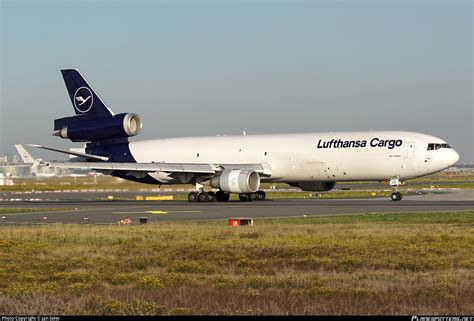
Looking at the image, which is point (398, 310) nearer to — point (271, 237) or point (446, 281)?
point (446, 281)

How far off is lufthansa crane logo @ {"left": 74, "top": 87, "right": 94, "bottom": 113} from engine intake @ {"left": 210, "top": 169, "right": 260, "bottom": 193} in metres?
13.9

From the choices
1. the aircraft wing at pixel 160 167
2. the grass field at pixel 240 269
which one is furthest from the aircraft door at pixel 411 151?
the grass field at pixel 240 269

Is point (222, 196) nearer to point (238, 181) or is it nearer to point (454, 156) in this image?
point (238, 181)

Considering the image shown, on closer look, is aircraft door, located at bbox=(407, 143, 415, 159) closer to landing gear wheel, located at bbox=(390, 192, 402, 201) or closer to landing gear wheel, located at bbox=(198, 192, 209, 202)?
landing gear wheel, located at bbox=(390, 192, 402, 201)

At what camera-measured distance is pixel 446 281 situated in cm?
1705

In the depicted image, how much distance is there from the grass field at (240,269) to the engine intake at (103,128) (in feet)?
103

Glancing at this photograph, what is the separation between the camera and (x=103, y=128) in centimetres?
6272

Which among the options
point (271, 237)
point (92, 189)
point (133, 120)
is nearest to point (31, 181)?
point (92, 189)

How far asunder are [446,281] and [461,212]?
77.1 feet

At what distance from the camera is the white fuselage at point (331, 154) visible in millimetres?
53188

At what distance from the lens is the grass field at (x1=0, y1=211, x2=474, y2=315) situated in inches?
564

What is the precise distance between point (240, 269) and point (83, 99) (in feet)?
152

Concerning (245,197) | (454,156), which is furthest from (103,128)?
(454,156)

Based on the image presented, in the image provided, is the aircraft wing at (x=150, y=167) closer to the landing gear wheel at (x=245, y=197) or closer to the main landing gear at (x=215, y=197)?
the main landing gear at (x=215, y=197)
